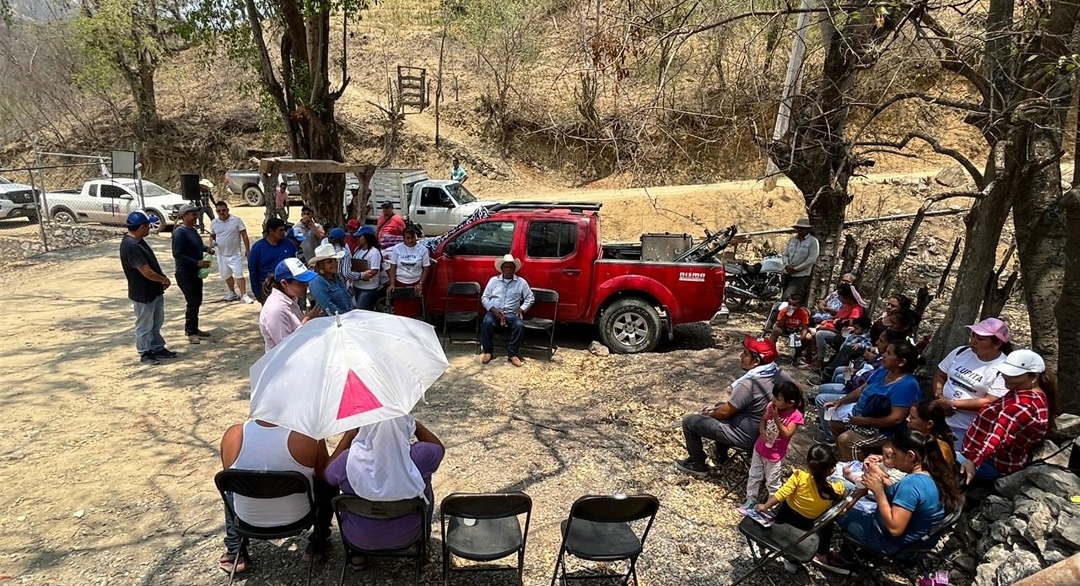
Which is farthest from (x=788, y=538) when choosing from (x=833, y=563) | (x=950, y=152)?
(x=950, y=152)

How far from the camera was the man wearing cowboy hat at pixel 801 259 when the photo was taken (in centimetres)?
806

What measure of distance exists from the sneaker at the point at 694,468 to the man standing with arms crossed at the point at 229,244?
6.86m

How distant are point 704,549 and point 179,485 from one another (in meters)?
3.74

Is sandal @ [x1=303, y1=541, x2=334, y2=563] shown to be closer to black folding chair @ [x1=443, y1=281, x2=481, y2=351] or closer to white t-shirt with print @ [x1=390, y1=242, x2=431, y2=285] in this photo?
black folding chair @ [x1=443, y1=281, x2=481, y2=351]

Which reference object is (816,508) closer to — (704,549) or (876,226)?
(704,549)

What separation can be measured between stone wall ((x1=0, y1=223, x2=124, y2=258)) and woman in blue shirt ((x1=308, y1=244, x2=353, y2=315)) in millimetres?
11330

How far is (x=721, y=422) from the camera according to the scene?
4.41 metres

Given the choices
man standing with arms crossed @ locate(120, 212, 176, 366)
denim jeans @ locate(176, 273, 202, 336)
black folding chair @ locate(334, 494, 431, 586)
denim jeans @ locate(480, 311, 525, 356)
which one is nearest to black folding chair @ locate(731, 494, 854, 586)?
black folding chair @ locate(334, 494, 431, 586)

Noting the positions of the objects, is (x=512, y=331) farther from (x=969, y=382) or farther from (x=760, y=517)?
(x=969, y=382)

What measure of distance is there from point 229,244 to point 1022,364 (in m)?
9.20

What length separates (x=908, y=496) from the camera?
305 centimetres

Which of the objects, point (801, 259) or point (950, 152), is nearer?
point (950, 152)

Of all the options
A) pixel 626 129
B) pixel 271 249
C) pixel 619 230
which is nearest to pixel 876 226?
pixel 619 230

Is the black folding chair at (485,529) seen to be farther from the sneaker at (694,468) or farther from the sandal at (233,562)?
the sneaker at (694,468)
